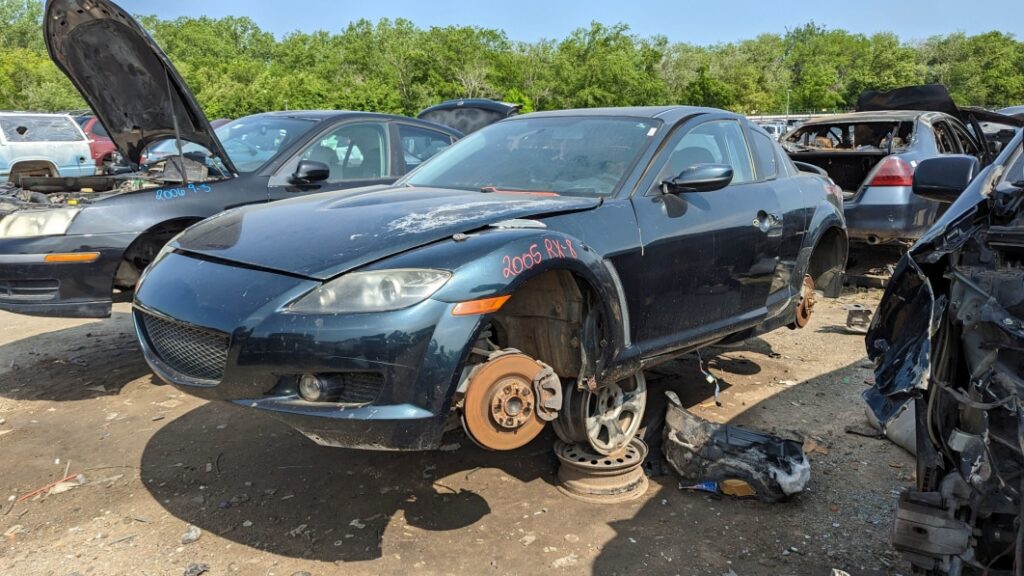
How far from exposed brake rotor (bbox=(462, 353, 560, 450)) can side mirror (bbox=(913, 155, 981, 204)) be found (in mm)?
1768


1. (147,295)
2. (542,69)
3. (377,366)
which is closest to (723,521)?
(377,366)

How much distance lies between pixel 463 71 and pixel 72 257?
3744cm

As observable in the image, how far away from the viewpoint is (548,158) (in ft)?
13.0

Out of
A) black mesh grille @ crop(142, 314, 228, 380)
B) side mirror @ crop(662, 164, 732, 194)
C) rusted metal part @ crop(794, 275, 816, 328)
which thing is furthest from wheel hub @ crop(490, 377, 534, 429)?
rusted metal part @ crop(794, 275, 816, 328)

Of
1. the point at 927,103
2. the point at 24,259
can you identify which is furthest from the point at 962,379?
the point at 927,103

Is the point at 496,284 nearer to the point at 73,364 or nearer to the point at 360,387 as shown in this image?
the point at 360,387

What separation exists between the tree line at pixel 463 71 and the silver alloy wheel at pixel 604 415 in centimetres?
2843

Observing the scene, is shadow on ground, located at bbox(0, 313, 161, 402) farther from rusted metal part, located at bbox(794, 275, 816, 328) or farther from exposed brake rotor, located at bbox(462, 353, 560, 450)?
rusted metal part, located at bbox(794, 275, 816, 328)

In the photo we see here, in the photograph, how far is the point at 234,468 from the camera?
12.2 ft

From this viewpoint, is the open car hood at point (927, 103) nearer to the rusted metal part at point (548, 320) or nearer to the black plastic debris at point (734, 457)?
the black plastic debris at point (734, 457)

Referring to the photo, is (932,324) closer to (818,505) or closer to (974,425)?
(974,425)

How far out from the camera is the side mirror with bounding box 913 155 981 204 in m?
3.04

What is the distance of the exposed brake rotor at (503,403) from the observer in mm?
2695

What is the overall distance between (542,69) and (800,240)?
43039mm
